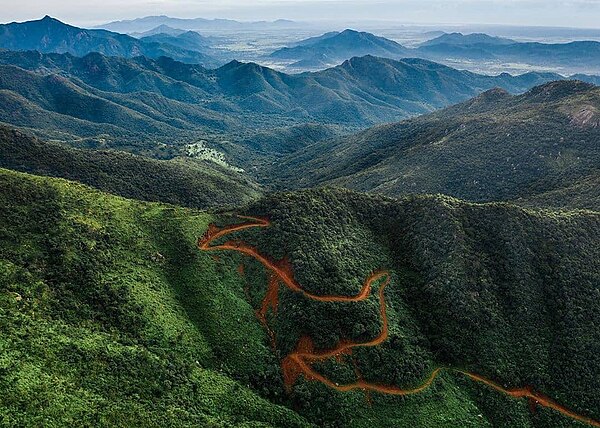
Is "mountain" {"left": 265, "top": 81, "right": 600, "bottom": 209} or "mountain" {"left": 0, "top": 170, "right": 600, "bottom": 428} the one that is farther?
"mountain" {"left": 265, "top": 81, "right": 600, "bottom": 209}

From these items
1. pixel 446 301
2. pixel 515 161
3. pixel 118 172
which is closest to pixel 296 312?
pixel 446 301

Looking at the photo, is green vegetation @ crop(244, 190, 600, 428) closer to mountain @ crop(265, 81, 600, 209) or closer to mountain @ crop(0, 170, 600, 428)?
mountain @ crop(0, 170, 600, 428)

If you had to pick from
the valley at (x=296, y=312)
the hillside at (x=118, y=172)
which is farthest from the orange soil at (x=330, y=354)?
the hillside at (x=118, y=172)

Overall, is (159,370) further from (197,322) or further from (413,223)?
(413,223)

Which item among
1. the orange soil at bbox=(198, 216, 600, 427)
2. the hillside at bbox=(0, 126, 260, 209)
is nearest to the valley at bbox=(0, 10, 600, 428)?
the orange soil at bbox=(198, 216, 600, 427)

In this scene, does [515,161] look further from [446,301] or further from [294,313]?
[294,313]

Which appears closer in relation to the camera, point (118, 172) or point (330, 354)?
point (330, 354)
